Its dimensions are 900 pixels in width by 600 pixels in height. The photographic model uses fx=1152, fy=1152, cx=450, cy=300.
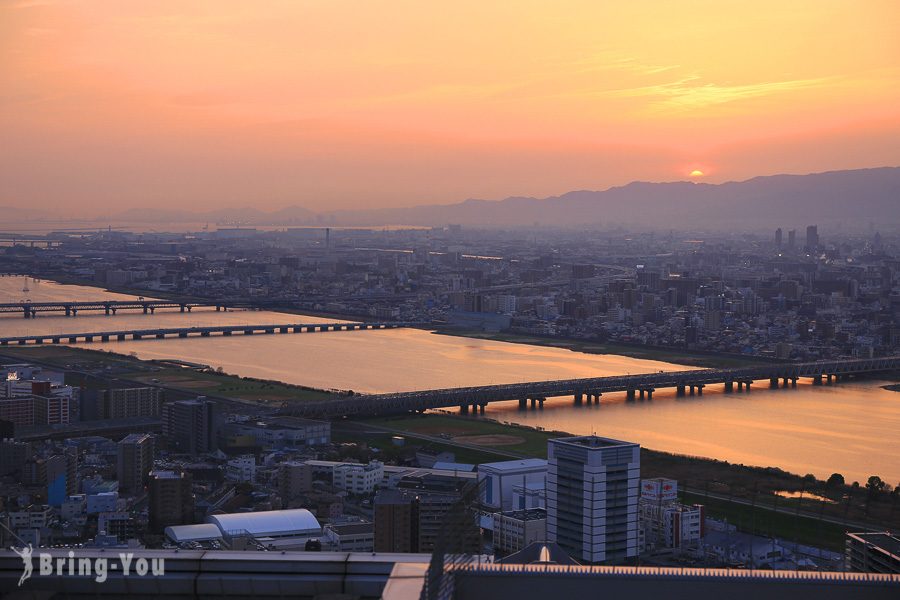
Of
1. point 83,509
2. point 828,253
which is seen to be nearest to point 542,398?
point 83,509

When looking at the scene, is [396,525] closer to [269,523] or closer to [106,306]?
[269,523]

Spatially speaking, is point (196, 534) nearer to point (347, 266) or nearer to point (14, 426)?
point (14, 426)

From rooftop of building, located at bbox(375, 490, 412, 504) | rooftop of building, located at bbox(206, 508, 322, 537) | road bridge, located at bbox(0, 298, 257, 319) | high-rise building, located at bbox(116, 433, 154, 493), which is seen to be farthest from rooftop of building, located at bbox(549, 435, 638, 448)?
road bridge, located at bbox(0, 298, 257, 319)

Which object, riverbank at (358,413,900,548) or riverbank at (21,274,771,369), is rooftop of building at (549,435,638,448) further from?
riverbank at (21,274,771,369)

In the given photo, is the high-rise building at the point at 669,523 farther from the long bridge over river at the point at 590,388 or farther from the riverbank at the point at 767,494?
the long bridge over river at the point at 590,388

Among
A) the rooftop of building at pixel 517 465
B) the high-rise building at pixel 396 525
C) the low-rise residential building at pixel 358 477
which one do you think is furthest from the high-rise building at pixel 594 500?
the low-rise residential building at pixel 358 477

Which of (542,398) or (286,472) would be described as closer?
(286,472)
